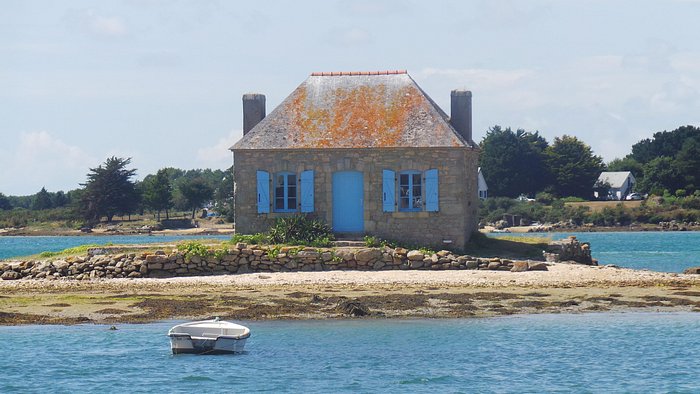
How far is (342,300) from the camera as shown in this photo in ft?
80.5

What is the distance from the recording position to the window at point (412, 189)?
105 ft

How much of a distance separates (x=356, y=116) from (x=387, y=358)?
14.7 metres

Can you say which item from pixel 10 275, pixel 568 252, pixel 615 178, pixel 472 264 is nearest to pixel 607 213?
pixel 615 178

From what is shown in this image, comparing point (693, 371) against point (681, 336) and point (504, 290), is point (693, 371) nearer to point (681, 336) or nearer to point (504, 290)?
point (681, 336)

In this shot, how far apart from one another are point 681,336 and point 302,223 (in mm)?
13257

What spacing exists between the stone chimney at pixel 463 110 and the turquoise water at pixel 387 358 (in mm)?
12439

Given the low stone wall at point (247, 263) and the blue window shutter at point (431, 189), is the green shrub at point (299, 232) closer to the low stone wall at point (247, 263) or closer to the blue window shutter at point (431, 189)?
the low stone wall at point (247, 263)

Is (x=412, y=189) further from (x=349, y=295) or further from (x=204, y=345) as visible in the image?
(x=204, y=345)

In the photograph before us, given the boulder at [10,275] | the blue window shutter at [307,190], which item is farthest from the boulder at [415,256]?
the boulder at [10,275]

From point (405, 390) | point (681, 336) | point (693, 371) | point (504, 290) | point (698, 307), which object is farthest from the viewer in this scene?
point (504, 290)

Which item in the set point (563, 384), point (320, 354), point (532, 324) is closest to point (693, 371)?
point (563, 384)

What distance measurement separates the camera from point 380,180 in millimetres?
32031

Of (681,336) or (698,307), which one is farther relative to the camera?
(698,307)

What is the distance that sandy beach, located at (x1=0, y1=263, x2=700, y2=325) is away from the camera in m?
23.4
